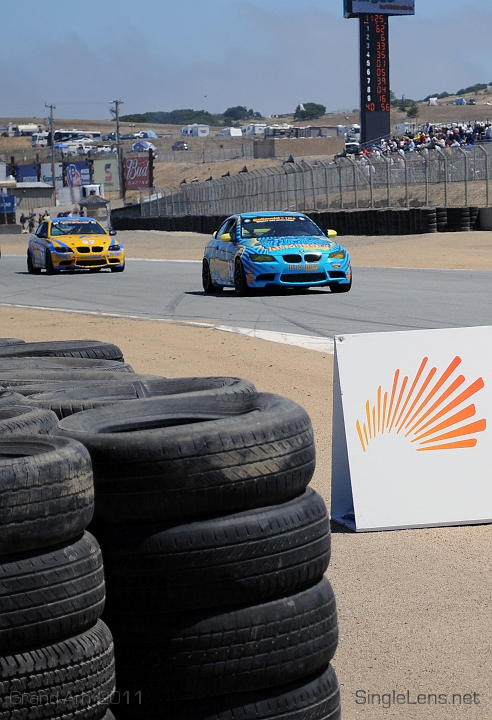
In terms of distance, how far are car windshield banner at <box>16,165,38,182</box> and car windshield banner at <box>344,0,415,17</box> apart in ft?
221

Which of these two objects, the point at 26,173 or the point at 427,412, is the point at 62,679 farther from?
the point at 26,173

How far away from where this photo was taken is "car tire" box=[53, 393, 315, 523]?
3.21 m

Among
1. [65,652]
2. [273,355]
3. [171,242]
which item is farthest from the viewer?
[171,242]

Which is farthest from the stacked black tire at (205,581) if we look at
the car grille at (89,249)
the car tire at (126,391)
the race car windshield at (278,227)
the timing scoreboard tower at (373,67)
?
the timing scoreboard tower at (373,67)

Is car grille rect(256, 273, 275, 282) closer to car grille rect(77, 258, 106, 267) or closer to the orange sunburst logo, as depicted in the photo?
car grille rect(77, 258, 106, 267)

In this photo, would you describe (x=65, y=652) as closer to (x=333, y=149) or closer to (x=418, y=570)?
(x=418, y=570)

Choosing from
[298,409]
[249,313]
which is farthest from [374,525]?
[249,313]

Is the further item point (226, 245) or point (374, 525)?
point (226, 245)

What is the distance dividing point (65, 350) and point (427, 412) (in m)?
2.69

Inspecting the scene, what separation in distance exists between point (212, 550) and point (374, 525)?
236 cm

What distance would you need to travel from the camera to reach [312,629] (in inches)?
131

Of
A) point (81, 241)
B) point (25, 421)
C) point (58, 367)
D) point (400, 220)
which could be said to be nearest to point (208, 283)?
point (81, 241)

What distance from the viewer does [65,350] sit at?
7.17 metres

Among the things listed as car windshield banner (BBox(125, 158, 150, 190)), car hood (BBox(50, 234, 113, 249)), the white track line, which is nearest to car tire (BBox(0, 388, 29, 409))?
the white track line
